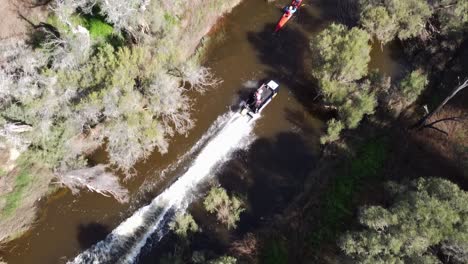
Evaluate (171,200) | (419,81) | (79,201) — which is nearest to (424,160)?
(419,81)

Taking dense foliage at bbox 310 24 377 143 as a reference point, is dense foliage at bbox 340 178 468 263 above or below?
below

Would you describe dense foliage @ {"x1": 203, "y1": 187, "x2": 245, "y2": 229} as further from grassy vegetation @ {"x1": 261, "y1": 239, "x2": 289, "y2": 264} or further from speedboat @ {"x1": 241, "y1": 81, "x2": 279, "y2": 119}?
speedboat @ {"x1": 241, "y1": 81, "x2": 279, "y2": 119}

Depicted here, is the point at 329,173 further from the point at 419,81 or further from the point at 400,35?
the point at 400,35

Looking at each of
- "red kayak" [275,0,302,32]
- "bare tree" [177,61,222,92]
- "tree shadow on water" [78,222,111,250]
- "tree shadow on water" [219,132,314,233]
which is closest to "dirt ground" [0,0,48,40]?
"bare tree" [177,61,222,92]

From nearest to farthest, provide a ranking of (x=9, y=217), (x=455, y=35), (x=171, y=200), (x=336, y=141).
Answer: (x=9, y=217)
(x=171, y=200)
(x=336, y=141)
(x=455, y=35)

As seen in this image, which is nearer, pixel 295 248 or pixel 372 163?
pixel 295 248

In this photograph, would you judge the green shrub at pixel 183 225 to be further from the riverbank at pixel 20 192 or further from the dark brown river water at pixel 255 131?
the riverbank at pixel 20 192

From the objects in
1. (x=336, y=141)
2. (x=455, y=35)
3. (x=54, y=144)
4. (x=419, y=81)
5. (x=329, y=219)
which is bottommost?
(x=54, y=144)
